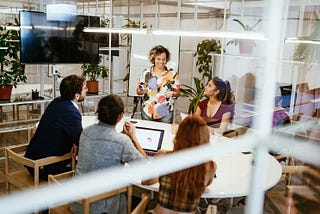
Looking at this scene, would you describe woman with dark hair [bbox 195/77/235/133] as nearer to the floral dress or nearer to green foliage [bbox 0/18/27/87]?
the floral dress

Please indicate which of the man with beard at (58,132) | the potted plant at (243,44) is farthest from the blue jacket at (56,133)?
the potted plant at (243,44)

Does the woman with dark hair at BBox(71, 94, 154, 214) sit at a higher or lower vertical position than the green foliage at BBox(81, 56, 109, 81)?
lower

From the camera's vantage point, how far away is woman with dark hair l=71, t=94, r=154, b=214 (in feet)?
7.78

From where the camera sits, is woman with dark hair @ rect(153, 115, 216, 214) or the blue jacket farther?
the blue jacket

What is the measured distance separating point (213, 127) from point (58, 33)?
2.50 m

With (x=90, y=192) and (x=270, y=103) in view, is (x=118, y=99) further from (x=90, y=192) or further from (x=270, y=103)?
(x=90, y=192)

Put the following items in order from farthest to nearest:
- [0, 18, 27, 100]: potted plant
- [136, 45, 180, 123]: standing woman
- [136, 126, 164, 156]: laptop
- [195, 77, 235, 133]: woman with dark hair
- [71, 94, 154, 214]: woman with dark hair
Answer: [0, 18, 27, 100]: potted plant
[136, 45, 180, 123]: standing woman
[195, 77, 235, 133]: woman with dark hair
[136, 126, 164, 156]: laptop
[71, 94, 154, 214]: woman with dark hair

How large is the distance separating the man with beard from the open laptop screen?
0.51 m

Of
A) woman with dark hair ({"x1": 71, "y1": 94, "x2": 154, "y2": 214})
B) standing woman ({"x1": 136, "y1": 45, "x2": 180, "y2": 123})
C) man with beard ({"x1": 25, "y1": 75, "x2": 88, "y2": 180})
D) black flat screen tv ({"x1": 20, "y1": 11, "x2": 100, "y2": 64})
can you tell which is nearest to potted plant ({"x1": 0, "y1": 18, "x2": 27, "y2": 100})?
black flat screen tv ({"x1": 20, "y1": 11, "x2": 100, "y2": 64})

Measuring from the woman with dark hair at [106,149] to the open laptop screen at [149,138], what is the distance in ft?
1.35

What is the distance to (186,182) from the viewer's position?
1947 mm

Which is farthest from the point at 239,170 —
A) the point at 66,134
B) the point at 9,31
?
the point at 9,31

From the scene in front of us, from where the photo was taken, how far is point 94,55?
205 inches

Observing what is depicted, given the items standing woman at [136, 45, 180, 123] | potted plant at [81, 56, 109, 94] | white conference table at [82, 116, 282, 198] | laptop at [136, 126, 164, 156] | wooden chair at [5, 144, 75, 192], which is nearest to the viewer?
white conference table at [82, 116, 282, 198]
